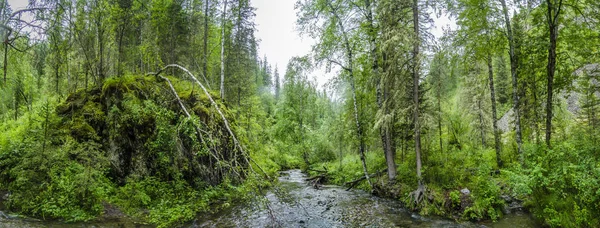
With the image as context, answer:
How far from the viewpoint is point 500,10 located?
38.7 ft

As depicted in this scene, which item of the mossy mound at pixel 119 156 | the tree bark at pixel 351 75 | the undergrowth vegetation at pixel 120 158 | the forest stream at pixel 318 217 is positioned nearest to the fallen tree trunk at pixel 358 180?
the tree bark at pixel 351 75

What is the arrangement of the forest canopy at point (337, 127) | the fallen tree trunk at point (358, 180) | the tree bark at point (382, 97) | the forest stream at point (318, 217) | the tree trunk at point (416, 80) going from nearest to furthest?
the forest canopy at point (337, 127)
the forest stream at point (318, 217)
the tree trunk at point (416, 80)
the tree bark at point (382, 97)
the fallen tree trunk at point (358, 180)

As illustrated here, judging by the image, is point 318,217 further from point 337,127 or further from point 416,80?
point 337,127

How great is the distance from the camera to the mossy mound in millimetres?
7137

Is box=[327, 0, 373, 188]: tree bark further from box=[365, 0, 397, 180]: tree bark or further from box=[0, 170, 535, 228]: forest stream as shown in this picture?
box=[0, 170, 535, 228]: forest stream

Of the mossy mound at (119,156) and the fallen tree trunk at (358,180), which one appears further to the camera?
the fallen tree trunk at (358,180)

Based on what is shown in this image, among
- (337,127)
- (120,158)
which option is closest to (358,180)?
(337,127)

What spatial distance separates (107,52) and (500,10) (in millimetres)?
18362

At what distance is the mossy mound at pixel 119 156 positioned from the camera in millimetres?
7137

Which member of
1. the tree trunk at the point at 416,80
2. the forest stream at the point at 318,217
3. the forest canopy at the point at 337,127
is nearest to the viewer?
the forest canopy at the point at 337,127

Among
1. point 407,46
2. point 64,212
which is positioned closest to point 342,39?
point 407,46

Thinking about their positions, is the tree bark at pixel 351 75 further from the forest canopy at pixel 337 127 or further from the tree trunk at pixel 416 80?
the tree trunk at pixel 416 80

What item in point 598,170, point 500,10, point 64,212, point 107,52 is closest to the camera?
point 598,170

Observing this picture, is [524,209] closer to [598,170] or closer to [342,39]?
[598,170]
